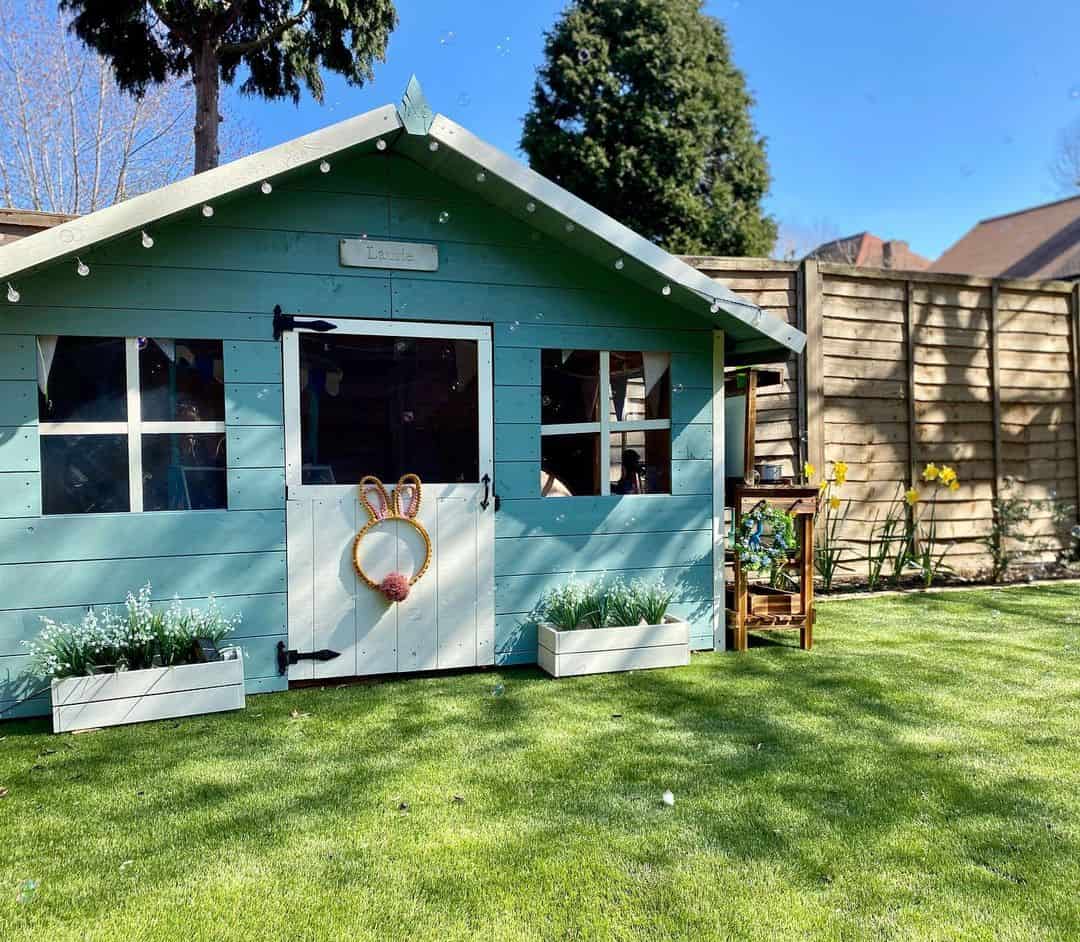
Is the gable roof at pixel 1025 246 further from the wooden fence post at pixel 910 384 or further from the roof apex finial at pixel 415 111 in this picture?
the roof apex finial at pixel 415 111

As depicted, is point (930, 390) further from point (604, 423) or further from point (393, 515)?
point (393, 515)

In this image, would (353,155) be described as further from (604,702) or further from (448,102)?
(604,702)

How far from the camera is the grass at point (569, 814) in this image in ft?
7.06

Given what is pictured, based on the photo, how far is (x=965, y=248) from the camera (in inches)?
956

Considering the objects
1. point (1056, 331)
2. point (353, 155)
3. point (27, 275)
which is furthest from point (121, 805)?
point (1056, 331)

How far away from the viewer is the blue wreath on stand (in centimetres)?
500

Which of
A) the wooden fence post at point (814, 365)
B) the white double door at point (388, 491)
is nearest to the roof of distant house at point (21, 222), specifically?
the white double door at point (388, 491)

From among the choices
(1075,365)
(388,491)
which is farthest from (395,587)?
(1075,365)

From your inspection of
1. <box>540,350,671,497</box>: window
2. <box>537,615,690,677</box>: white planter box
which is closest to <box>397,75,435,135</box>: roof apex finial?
<box>540,350,671,497</box>: window

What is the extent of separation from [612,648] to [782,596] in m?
1.25

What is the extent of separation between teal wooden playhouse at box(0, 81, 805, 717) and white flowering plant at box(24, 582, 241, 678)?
0.30 feet

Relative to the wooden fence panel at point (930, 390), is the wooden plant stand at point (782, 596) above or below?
below

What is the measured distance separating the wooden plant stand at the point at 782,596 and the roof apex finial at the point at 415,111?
2.74 metres

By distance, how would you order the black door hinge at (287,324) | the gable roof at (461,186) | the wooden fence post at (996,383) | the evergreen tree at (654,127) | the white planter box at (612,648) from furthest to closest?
1. the evergreen tree at (654,127)
2. the wooden fence post at (996,383)
3. the white planter box at (612,648)
4. the black door hinge at (287,324)
5. the gable roof at (461,186)
